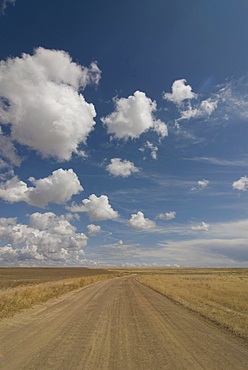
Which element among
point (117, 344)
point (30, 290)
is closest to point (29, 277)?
point (30, 290)

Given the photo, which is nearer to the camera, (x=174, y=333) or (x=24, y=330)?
(x=174, y=333)

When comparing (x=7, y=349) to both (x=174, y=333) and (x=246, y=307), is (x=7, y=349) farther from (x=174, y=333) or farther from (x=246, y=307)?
(x=246, y=307)

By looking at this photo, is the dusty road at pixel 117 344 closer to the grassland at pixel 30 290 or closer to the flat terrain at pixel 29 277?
the grassland at pixel 30 290

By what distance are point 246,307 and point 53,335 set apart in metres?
12.5

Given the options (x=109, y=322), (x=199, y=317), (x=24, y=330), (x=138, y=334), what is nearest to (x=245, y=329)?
(x=199, y=317)

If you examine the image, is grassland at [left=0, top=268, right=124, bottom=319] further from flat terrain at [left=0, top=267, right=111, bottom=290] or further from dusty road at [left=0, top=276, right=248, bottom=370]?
dusty road at [left=0, top=276, right=248, bottom=370]

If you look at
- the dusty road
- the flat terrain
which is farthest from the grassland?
the dusty road

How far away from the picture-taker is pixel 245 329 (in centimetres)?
1010

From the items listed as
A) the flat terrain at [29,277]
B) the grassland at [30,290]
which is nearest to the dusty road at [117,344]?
the grassland at [30,290]

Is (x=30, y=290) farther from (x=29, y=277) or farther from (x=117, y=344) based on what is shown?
A: (x=29, y=277)

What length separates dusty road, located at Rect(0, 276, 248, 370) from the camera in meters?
6.26

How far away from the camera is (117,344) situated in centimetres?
784

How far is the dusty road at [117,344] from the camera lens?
626 cm

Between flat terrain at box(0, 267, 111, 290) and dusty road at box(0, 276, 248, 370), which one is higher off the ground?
dusty road at box(0, 276, 248, 370)
